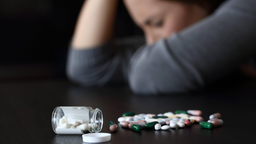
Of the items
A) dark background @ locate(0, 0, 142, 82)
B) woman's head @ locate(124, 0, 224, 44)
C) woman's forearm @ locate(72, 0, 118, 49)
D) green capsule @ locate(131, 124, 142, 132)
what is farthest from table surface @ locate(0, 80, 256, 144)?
dark background @ locate(0, 0, 142, 82)

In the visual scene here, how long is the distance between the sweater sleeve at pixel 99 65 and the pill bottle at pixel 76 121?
80cm

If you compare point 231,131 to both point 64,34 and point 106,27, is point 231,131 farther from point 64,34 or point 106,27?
point 64,34

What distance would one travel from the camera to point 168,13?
1.10m

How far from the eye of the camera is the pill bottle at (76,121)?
458 millimetres

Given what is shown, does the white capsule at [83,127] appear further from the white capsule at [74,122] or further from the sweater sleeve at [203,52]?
the sweater sleeve at [203,52]

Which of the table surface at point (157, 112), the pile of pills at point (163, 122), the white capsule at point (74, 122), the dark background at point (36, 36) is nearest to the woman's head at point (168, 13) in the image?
the table surface at point (157, 112)

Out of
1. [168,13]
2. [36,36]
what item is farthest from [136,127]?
[36,36]

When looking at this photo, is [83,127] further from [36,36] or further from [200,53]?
[36,36]

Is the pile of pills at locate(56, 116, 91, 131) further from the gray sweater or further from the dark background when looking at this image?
the dark background

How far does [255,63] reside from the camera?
1.30 meters

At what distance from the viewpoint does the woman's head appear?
1094mm

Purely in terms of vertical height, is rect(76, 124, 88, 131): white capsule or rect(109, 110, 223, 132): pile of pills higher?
rect(76, 124, 88, 131): white capsule

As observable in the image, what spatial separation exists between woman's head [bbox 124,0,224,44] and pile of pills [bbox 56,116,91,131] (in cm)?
74

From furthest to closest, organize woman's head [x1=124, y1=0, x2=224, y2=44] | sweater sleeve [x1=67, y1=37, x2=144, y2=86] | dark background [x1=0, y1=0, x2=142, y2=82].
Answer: dark background [x1=0, y1=0, x2=142, y2=82]
sweater sleeve [x1=67, y1=37, x2=144, y2=86]
woman's head [x1=124, y1=0, x2=224, y2=44]
